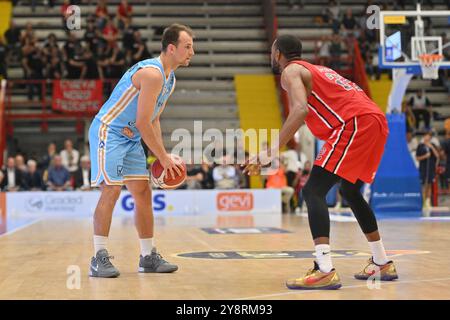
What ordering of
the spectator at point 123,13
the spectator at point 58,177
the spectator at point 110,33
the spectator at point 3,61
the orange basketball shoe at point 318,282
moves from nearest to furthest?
the orange basketball shoe at point 318,282, the spectator at point 58,177, the spectator at point 3,61, the spectator at point 110,33, the spectator at point 123,13

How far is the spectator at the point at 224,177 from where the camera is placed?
1758 cm

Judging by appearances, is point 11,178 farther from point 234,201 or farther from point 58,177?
point 234,201

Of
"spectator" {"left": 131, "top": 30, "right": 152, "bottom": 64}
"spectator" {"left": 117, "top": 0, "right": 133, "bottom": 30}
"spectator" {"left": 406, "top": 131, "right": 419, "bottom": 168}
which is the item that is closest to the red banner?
"spectator" {"left": 131, "top": 30, "right": 152, "bottom": 64}

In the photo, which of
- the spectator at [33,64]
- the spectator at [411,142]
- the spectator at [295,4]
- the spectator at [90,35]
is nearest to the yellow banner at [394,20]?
the spectator at [411,142]

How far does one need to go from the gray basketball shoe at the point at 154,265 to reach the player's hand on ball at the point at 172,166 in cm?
71

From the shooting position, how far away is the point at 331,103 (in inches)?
211

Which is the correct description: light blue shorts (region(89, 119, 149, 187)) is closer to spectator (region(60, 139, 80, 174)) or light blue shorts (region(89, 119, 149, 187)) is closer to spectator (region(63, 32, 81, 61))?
spectator (region(60, 139, 80, 174))

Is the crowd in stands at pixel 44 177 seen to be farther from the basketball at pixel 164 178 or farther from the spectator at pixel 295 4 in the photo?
the basketball at pixel 164 178

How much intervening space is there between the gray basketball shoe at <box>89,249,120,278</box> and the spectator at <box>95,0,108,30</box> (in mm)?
16567

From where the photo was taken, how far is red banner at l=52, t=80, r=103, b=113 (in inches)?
786

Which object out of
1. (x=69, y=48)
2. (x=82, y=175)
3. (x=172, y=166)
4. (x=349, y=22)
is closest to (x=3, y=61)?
(x=69, y=48)

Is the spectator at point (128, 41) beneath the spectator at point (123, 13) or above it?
beneath

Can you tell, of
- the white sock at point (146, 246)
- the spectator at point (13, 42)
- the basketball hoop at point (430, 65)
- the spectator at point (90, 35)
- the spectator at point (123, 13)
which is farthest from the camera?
the spectator at point (123, 13)
